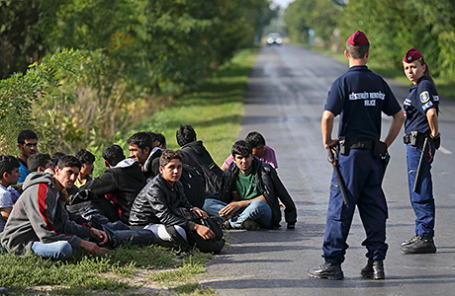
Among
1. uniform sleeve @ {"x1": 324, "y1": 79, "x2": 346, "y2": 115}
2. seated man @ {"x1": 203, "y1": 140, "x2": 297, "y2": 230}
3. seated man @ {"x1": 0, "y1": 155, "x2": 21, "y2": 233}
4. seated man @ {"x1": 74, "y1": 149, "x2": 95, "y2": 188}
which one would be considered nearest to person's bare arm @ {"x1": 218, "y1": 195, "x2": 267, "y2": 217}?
seated man @ {"x1": 203, "y1": 140, "x2": 297, "y2": 230}

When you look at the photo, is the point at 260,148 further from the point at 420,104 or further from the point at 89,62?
the point at 89,62

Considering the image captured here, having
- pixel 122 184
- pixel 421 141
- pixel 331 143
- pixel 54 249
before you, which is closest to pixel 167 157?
pixel 122 184

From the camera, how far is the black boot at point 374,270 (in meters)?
6.82

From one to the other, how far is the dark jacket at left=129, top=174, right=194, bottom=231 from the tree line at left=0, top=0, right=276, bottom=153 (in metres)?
3.48

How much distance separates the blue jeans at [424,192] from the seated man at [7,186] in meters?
3.98

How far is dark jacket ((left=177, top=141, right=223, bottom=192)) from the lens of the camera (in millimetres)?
9438

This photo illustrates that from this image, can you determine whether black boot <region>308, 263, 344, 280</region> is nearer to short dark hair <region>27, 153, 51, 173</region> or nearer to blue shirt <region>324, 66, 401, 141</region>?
blue shirt <region>324, 66, 401, 141</region>

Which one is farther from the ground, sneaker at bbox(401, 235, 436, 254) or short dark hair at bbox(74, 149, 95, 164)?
short dark hair at bbox(74, 149, 95, 164)

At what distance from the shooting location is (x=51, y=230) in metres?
6.98

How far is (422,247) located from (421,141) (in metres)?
1.07

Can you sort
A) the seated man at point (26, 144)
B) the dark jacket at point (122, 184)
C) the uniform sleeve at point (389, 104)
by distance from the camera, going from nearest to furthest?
the uniform sleeve at point (389, 104) < the dark jacket at point (122, 184) < the seated man at point (26, 144)

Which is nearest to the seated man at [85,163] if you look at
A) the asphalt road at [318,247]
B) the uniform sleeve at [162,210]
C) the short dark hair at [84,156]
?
the short dark hair at [84,156]

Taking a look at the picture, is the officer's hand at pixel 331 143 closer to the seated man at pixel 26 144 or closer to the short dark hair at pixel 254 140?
the short dark hair at pixel 254 140

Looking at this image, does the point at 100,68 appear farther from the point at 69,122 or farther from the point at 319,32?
the point at 319,32
